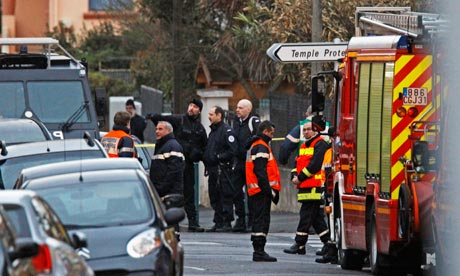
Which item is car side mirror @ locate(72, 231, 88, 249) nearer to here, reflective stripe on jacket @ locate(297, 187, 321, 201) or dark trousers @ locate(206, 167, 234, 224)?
reflective stripe on jacket @ locate(297, 187, 321, 201)

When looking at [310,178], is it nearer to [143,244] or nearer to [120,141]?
[120,141]

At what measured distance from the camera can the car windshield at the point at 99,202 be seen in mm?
13289

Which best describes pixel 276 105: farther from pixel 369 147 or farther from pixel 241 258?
pixel 369 147

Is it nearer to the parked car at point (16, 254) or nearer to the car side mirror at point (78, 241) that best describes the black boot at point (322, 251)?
the car side mirror at point (78, 241)

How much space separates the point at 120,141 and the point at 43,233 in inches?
397

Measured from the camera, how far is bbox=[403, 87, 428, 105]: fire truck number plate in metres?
15.7

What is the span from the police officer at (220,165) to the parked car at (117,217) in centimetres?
992

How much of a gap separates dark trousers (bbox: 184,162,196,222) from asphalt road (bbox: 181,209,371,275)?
1.09 feet

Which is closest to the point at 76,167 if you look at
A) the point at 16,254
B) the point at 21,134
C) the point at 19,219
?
the point at 19,219

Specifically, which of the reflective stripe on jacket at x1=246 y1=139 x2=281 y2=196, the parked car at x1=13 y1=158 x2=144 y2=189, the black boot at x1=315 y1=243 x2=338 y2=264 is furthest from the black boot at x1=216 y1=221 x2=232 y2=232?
the parked car at x1=13 y1=158 x2=144 y2=189

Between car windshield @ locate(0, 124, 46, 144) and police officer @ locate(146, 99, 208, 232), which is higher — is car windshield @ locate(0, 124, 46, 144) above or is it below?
above

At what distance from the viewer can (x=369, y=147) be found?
54.8 ft

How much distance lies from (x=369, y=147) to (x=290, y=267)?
184cm

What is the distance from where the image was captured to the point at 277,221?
26422 millimetres
